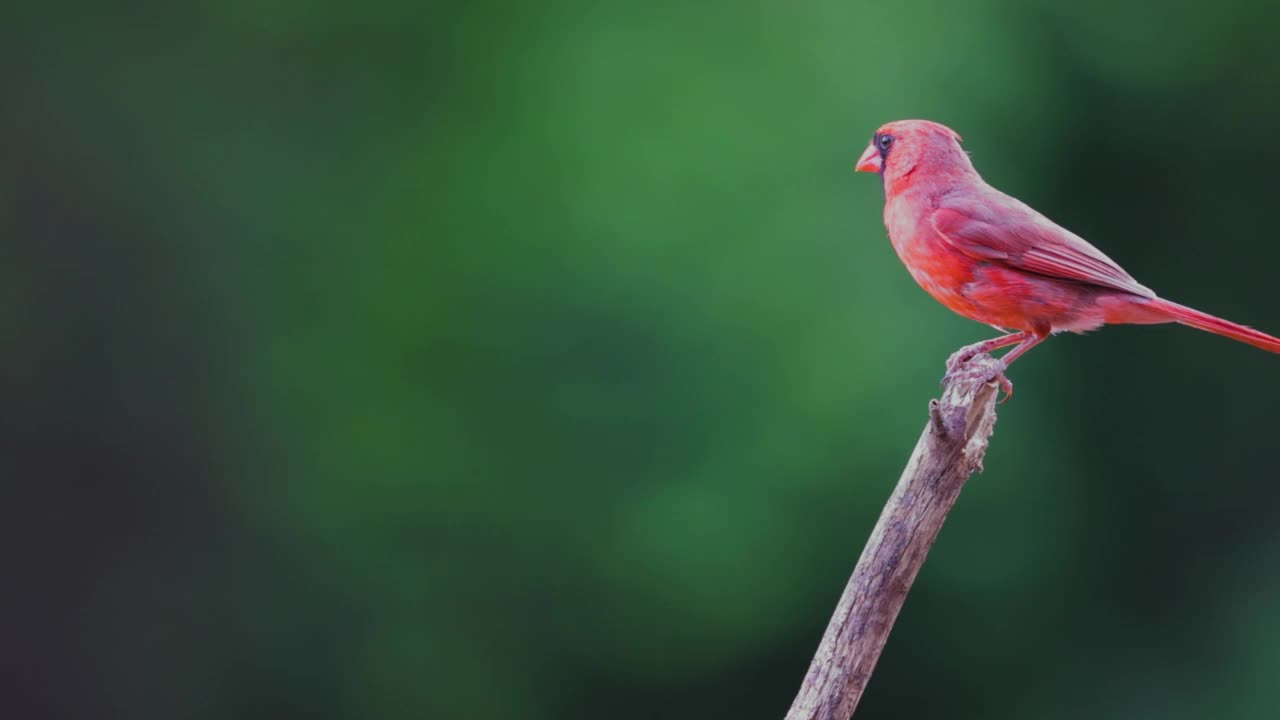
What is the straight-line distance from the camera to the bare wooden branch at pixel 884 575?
8.58 feet

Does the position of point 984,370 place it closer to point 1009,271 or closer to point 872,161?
point 1009,271

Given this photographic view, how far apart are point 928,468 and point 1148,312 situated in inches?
27.6

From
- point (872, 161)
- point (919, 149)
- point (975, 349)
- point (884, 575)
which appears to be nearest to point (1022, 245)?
point (975, 349)

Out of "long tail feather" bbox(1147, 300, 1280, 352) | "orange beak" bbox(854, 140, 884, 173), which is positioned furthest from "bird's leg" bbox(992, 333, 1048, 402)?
"orange beak" bbox(854, 140, 884, 173)

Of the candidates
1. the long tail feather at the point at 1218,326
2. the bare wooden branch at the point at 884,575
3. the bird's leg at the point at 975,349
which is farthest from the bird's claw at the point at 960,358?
the long tail feather at the point at 1218,326

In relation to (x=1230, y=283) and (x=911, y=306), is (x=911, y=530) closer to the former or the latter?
(x=911, y=306)

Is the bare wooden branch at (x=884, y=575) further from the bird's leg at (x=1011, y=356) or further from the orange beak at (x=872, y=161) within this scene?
the orange beak at (x=872, y=161)

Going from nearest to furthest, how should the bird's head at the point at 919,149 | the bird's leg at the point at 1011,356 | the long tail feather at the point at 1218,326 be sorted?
the long tail feather at the point at 1218,326, the bird's leg at the point at 1011,356, the bird's head at the point at 919,149

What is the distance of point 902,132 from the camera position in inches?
124

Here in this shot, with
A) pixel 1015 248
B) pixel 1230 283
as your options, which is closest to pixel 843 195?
pixel 1230 283

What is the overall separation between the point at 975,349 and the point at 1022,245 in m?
0.26

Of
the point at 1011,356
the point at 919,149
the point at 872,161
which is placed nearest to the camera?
the point at 1011,356

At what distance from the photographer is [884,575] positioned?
2623 mm

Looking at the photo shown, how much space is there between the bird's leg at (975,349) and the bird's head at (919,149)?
1.42 ft
